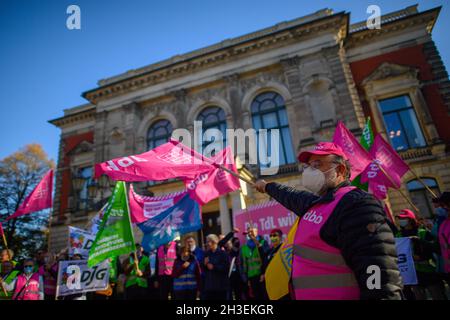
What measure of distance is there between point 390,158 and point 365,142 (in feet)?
2.51

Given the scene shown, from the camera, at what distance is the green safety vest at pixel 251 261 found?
679 cm

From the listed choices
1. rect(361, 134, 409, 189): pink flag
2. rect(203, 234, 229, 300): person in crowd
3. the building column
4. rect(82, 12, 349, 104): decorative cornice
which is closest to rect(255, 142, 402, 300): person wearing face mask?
rect(203, 234, 229, 300): person in crowd

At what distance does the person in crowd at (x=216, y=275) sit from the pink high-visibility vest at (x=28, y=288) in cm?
366

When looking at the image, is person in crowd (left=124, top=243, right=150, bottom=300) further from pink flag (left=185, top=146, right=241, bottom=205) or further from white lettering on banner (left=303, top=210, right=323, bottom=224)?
white lettering on banner (left=303, top=210, right=323, bottom=224)

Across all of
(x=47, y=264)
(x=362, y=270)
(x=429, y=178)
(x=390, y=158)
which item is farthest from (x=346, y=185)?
(x=429, y=178)

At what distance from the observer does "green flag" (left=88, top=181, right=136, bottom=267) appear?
5.79m

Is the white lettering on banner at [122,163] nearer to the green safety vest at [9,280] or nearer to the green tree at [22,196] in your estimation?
the green safety vest at [9,280]

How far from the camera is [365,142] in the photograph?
300 inches

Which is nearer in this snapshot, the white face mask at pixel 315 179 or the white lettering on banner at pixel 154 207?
the white face mask at pixel 315 179

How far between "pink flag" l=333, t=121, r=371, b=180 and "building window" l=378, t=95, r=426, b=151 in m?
10.6

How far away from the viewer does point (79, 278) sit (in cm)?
678

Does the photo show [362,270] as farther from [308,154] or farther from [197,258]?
[197,258]

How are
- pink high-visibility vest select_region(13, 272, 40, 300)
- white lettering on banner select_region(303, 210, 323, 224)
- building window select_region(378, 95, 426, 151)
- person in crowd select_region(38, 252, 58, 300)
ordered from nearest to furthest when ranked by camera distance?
white lettering on banner select_region(303, 210, 323, 224)
pink high-visibility vest select_region(13, 272, 40, 300)
person in crowd select_region(38, 252, 58, 300)
building window select_region(378, 95, 426, 151)

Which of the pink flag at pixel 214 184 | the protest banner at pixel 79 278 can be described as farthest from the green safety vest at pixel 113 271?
the pink flag at pixel 214 184
